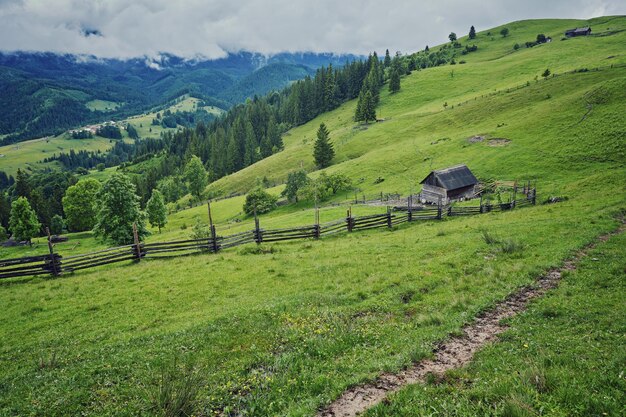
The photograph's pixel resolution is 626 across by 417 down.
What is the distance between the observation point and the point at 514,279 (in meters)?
14.9

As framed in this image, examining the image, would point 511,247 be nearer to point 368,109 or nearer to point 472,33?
point 368,109

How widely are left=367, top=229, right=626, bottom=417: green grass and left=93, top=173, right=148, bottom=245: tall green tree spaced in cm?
4331

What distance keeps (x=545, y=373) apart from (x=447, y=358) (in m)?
2.63

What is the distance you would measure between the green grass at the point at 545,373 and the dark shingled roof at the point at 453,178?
1606 inches

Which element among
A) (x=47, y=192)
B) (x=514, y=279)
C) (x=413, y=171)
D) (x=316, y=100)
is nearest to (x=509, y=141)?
(x=413, y=171)

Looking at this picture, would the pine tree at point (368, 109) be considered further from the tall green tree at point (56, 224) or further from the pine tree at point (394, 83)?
the tall green tree at point (56, 224)

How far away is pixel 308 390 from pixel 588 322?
891 cm

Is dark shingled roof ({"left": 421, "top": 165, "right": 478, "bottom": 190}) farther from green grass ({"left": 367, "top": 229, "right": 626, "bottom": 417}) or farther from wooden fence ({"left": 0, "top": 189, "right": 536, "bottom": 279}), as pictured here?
green grass ({"left": 367, "top": 229, "right": 626, "bottom": 417})

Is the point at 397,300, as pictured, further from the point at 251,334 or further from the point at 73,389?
the point at 73,389

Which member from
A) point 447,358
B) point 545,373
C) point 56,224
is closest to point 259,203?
point 447,358

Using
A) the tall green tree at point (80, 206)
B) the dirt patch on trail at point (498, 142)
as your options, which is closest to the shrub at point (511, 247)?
the dirt patch on trail at point (498, 142)

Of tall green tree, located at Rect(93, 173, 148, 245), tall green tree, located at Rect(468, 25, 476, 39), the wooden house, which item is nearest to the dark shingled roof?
tall green tree, located at Rect(93, 173, 148, 245)

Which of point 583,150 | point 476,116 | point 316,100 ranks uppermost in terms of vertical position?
point 316,100

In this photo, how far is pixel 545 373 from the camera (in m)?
7.40
